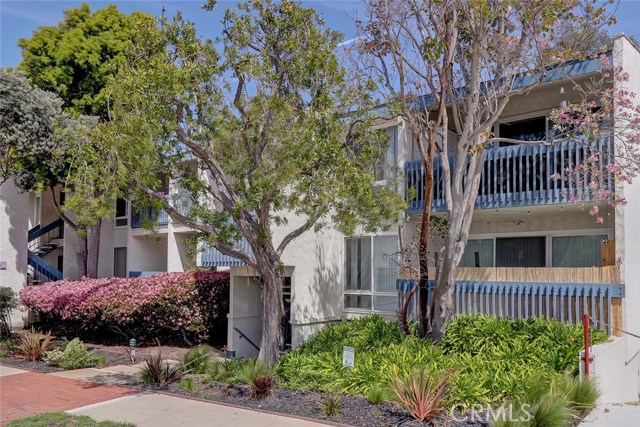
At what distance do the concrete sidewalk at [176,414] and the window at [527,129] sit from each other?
9.54m

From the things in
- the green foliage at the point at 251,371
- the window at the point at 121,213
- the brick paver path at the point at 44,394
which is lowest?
the brick paver path at the point at 44,394

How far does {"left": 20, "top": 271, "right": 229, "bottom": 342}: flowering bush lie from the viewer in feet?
56.8

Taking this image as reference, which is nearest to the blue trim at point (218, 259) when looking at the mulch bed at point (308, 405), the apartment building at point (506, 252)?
the apartment building at point (506, 252)

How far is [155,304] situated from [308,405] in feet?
29.5

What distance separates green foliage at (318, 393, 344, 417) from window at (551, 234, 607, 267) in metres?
7.22

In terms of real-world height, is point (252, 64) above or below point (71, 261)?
above

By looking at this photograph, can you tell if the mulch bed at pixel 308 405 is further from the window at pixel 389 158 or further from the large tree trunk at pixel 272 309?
the window at pixel 389 158

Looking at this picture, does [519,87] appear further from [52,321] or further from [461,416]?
[52,321]

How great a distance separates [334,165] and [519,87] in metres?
5.26

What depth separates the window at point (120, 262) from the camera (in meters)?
26.4

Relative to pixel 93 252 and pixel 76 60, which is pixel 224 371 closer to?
pixel 93 252

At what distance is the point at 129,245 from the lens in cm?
2455

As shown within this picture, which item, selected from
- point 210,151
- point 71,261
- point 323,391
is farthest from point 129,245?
point 323,391

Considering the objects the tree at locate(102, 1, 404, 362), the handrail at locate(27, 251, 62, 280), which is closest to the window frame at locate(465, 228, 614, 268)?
the tree at locate(102, 1, 404, 362)
